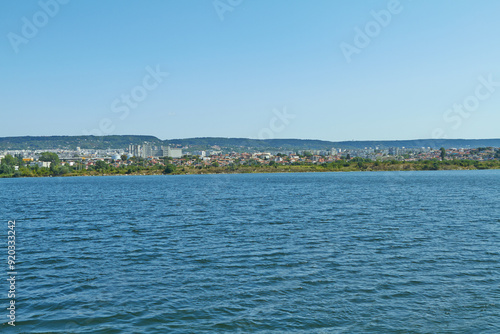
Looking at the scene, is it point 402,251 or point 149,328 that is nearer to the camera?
point 149,328

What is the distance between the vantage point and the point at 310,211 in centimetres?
3972

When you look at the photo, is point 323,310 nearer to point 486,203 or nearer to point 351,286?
point 351,286

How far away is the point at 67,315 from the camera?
13.3m

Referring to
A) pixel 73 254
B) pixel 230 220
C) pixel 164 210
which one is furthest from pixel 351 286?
pixel 164 210

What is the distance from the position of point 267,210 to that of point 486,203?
23.7 m

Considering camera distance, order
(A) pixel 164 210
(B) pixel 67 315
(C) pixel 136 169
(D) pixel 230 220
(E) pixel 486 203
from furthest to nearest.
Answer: (C) pixel 136 169, (E) pixel 486 203, (A) pixel 164 210, (D) pixel 230 220, (B) pixel 67 315

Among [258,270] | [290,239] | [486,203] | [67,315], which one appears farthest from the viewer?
[486,203]

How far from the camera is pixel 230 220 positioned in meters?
34.1

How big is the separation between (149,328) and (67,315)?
302cm

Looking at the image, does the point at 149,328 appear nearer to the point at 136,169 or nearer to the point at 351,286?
the point at 351,286

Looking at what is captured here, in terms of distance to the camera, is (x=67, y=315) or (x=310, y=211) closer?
(x=67, y=315)

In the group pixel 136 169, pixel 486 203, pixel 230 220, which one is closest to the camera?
pixel 230 220

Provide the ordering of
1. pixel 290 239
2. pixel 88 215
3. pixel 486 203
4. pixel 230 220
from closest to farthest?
1. pixel 290 239
2. pixel 230 220
3. pixel 88 215
4. pixel 486 203

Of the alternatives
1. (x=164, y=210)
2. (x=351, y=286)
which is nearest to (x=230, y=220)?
(x=164, y=210)
